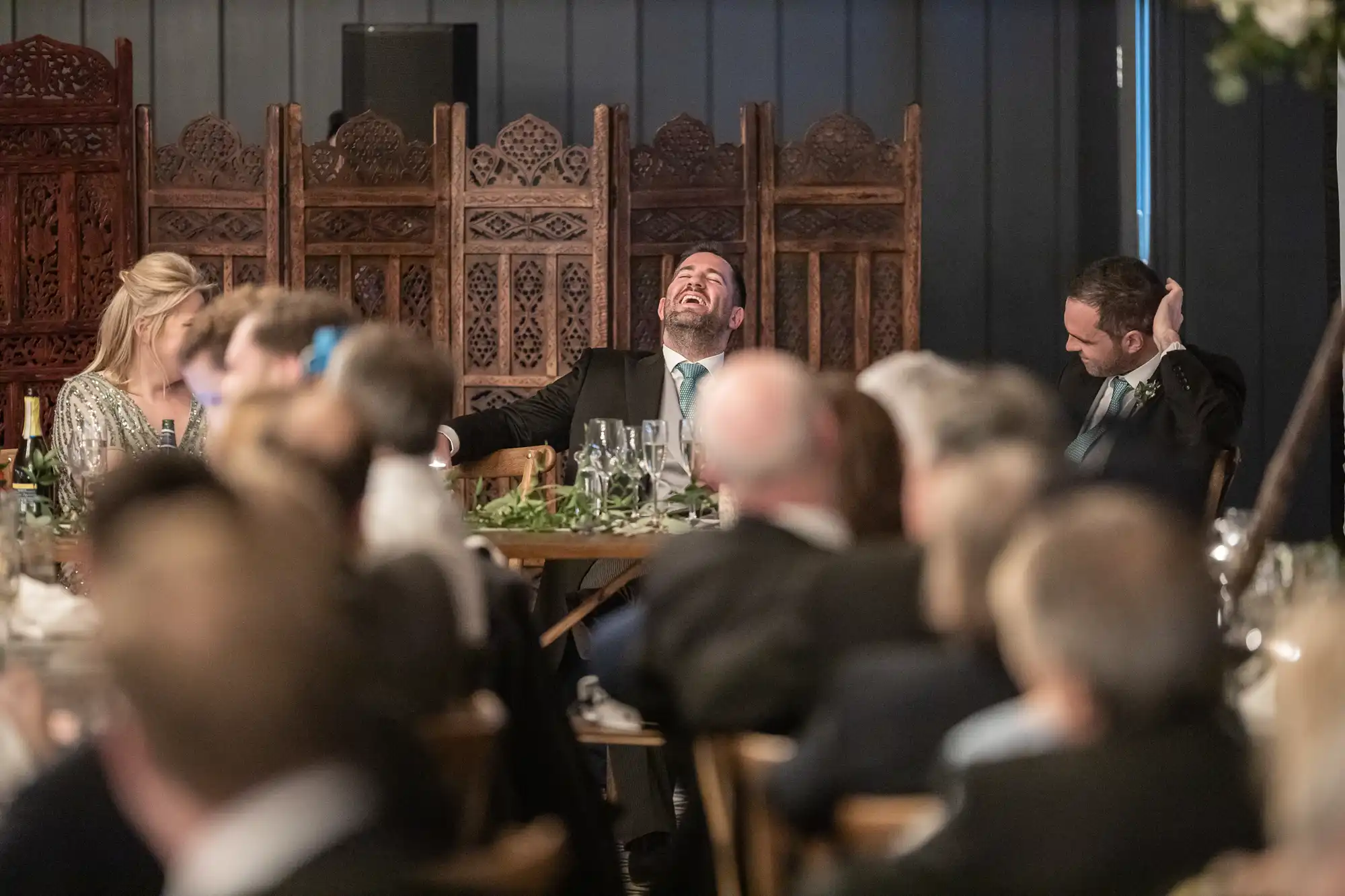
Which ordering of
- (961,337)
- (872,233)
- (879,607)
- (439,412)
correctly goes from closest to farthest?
(879,607), (439,412), (872,233), (961,337)

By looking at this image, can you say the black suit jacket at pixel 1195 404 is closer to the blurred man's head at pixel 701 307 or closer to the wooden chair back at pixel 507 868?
the blurred man's head at pixel 701 307

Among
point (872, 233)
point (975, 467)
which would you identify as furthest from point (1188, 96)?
point (975, 467)

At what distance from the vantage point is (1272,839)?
5.50 feet

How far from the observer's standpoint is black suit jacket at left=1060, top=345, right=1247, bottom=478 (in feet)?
16.9

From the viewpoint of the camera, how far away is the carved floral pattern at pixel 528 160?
670 cm

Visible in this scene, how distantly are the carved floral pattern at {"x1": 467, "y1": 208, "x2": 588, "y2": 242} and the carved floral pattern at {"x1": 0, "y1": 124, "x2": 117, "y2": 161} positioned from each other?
4.40 ft

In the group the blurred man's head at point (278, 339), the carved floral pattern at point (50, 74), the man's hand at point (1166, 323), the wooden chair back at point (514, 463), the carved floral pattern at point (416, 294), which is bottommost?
the wooden chair back at point (514, 463)

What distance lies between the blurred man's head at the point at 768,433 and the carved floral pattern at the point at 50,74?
4519 millimetres

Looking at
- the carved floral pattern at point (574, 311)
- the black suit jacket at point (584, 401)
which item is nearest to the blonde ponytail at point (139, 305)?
the black suit jacket at point (584, 401)

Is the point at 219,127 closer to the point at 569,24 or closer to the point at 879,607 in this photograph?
the point at 569,24

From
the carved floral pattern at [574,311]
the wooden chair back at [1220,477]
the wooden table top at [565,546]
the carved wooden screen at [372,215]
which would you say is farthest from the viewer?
the carved floral pattern at [574,311]

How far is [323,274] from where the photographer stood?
22.4ft

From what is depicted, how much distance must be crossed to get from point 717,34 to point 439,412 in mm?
5686

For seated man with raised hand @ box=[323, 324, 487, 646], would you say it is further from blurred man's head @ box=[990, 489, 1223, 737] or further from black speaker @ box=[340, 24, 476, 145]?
black speaker @ box=[340, 24, 476, 145]
